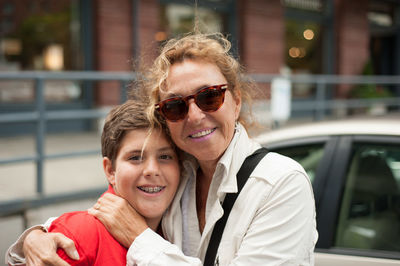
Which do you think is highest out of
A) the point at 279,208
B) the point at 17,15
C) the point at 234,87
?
the point at 17,15

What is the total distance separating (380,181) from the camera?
256 centimetres

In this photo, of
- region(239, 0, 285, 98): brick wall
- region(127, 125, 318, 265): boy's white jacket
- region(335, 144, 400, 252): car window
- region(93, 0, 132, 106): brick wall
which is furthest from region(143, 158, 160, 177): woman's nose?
region(239, 0, 285, 98): brick wall

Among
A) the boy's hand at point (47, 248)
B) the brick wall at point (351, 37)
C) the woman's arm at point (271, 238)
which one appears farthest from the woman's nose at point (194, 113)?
the brick wall at point (351, 37)

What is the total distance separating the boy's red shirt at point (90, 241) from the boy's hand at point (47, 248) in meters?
0.03

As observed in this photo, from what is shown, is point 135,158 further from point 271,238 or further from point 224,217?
point 271,238

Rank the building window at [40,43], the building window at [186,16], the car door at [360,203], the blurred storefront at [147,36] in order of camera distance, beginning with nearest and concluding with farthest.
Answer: the car door at [360,203] < the building window at [40,43] < the blurred storefront at [147,36] < the building window at [186,16]

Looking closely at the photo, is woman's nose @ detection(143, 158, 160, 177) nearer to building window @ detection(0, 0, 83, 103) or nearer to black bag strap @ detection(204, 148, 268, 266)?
black bag strap @ detection(204, 148, 268, 266)

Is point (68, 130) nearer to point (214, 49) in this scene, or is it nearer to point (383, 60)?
point (214, 49)

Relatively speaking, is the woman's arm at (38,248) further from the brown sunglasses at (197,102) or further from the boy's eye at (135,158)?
the brown sunglasses at (197,102)

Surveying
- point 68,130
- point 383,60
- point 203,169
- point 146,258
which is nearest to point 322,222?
point 203,169

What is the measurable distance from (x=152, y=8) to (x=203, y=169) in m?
9.43

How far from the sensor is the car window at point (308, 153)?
2638 mm

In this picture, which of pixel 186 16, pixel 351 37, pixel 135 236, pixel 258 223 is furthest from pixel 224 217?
pixel 351 37

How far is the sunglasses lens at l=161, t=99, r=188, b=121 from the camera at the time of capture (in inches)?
70.7
